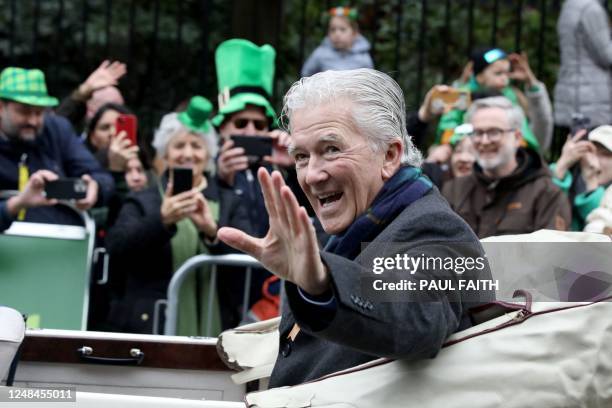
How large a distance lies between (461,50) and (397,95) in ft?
23.6

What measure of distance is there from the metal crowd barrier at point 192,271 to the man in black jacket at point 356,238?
7.89 ft

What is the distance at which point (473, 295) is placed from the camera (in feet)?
9.75

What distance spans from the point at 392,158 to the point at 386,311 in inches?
26.2

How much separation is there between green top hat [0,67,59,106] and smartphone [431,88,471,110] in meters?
2.31

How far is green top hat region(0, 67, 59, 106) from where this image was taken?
22.2ft

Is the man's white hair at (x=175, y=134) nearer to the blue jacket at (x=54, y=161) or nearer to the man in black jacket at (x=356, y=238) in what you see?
the blue jacket at (x=54, y=161)

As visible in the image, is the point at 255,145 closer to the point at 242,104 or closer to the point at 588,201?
the point at 242,104

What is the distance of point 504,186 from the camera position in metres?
6.61

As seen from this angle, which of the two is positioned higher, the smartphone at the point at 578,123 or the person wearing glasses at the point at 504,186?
the smartphone at the point at 578,123

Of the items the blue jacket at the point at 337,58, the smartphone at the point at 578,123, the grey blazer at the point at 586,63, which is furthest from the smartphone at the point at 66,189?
the grey blazer at the point at 586,63

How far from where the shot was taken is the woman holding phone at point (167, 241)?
19.7 ft

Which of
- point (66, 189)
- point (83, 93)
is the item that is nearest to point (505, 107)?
point (66, 189)

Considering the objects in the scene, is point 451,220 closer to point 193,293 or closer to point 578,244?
point 578,244

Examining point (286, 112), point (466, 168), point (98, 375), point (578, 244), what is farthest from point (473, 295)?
point (466, 168)
